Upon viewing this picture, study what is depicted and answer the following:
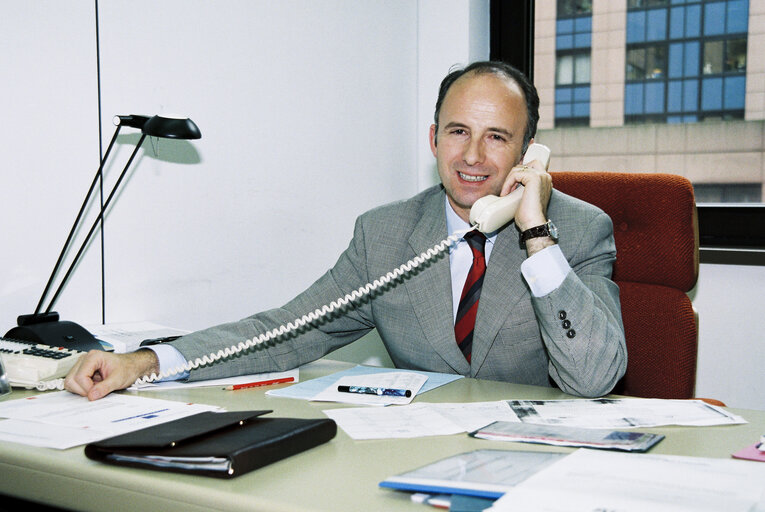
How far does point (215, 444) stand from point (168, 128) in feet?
3.03

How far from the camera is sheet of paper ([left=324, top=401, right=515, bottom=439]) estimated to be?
1.04 m

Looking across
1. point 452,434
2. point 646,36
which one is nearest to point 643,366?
point 452,434

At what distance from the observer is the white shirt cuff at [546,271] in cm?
135

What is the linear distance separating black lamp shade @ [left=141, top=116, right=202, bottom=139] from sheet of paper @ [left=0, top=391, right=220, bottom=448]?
60 cm

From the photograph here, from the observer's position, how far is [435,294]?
159cm

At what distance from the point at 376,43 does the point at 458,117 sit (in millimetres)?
1104

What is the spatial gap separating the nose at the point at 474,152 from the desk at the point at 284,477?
0.82 m

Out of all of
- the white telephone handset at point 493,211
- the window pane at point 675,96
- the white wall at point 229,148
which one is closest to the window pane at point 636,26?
the window pane at point 675,96

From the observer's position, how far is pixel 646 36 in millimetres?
2734

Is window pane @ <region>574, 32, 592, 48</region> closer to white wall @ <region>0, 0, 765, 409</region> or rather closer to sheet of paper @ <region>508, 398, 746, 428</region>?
white wall @ <region>0, 0, 765, 409</region>

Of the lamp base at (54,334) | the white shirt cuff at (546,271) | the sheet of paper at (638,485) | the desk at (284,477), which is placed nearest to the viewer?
the sheet of paper at (638,485)

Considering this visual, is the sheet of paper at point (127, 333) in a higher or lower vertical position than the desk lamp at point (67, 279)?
lower

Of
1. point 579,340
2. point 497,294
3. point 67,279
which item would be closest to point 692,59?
point 497,294

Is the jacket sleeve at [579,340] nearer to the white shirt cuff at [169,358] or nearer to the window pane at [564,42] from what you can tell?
the white shirt cuff at [169,358]
